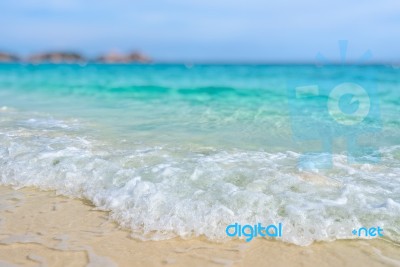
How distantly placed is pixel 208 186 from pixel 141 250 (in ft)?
4.49

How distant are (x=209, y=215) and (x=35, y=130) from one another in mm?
5188

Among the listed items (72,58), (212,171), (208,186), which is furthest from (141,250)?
(72,58)

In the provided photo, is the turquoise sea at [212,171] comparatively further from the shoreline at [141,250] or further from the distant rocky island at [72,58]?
the distant rocky island at [72,58]

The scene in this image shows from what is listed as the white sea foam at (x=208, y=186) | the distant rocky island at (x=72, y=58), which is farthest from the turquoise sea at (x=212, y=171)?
the distant rocky island at (x=72, y=58)

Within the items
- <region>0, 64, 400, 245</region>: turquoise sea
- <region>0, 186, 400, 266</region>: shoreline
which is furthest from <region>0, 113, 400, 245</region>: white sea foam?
<region>0, 186, 400, 266</region>: shoreline

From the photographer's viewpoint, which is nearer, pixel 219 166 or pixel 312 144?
pixel 219 166

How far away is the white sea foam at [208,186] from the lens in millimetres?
3797

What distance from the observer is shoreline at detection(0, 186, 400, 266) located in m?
3.22

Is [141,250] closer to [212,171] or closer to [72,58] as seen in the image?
[212,171]

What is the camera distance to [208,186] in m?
4.58

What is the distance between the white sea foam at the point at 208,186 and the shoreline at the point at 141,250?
0.15m

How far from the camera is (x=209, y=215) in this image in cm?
390

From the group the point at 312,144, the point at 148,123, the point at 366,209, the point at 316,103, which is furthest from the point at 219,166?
the point at 316,103

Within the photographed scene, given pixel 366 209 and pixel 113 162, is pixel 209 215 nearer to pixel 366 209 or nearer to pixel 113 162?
pixel 366 209
